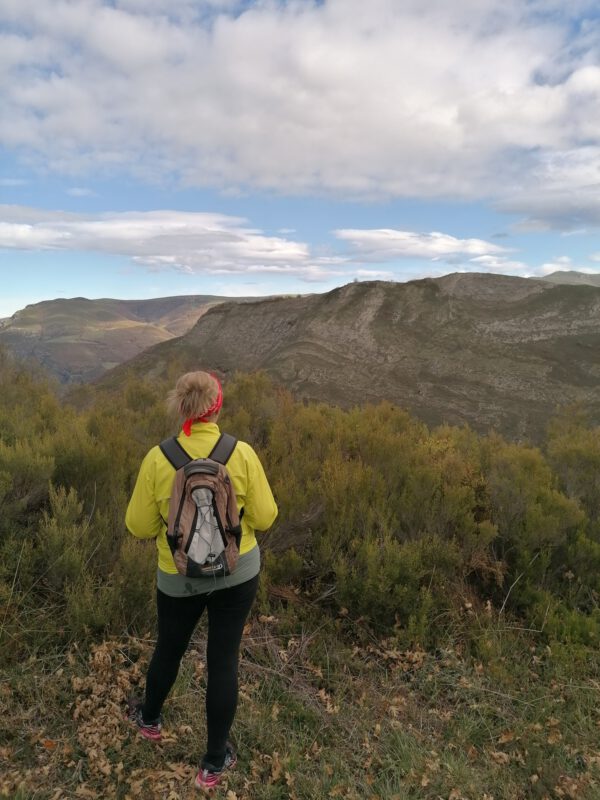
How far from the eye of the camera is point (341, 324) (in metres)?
28.3

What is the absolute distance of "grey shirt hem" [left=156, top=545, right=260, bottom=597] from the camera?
2.41 metres

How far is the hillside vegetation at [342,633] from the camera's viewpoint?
273 cm

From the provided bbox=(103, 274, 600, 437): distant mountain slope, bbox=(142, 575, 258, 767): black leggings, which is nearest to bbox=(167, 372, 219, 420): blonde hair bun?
bbox=(142, 575, 258, 767): black leggings

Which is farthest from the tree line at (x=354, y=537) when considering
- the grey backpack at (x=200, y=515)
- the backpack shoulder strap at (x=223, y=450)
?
the backpack shoulder strap at (x=223, y=450)

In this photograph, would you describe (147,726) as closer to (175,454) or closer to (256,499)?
(256,499)

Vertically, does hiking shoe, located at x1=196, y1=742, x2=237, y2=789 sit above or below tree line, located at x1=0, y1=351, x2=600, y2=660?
below

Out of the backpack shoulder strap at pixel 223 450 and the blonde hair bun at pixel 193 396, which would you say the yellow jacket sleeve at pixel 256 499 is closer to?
the backpack shoulder strap at pixel 223 450

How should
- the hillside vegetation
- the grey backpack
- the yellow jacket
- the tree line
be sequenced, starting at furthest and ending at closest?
the tree line → the hillside vegetation → the yellow jacket → the grey backpack

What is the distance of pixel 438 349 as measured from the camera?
24812 mm

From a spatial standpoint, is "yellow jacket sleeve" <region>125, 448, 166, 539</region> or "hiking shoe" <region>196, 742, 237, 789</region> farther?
"hiking shoe" <region>196, 742, 237, 789</region>

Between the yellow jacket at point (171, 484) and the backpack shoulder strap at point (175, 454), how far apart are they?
0.02 m

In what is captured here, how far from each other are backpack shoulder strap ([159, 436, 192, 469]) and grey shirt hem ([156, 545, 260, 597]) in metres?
0.52

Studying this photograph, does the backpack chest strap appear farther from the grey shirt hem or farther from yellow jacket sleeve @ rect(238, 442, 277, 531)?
the grey shirt hem

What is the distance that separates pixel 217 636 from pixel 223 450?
0.93m
